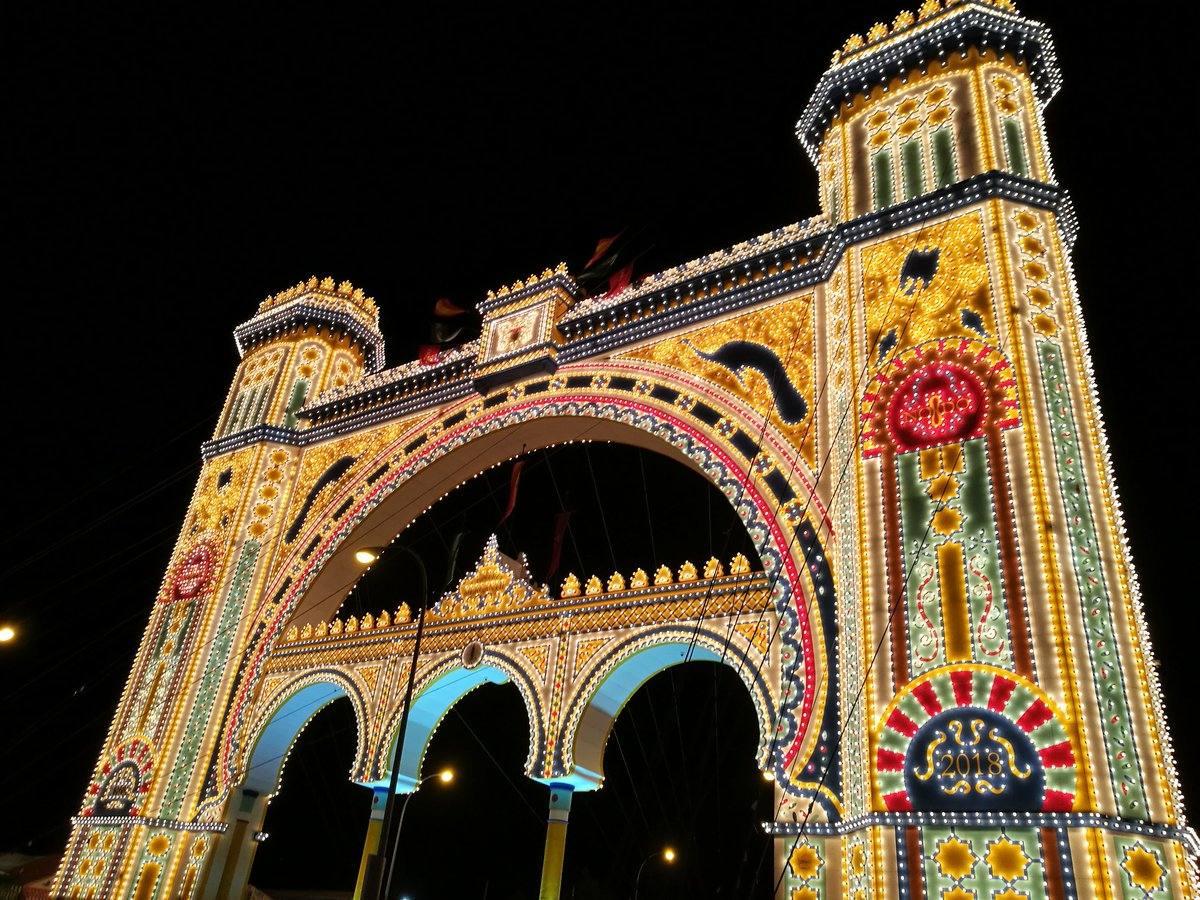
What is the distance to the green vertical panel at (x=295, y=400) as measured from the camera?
2012 centimetres

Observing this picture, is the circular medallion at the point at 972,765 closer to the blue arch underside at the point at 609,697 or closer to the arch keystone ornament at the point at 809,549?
the arch keystone ornament at the point at 809,549

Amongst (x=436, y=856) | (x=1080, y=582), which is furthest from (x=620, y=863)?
(x=1080, y=582)

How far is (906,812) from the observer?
28.2ft

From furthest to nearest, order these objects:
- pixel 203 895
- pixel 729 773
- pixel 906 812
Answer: pixel 729 773 → pixel 203 895 → pixel 906 812

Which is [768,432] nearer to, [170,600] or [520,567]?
[520,567]

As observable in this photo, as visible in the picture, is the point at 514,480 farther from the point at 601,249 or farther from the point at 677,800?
the point at 677,800

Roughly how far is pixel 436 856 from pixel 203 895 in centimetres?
1436

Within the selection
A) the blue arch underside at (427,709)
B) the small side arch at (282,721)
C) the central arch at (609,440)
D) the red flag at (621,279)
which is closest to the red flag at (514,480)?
the central arch at (609,440)

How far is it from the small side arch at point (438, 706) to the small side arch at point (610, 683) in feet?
1.78

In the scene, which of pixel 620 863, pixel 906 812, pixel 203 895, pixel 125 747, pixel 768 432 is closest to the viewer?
pixel 906 812

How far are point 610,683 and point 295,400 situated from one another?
11137 mm

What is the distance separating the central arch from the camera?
1101 centimetres

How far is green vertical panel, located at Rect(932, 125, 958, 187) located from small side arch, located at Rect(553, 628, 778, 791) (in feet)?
23.0

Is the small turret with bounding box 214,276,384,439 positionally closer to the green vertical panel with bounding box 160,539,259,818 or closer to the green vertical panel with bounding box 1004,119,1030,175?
the green vertical panel with bounding box 160,539,259,818
